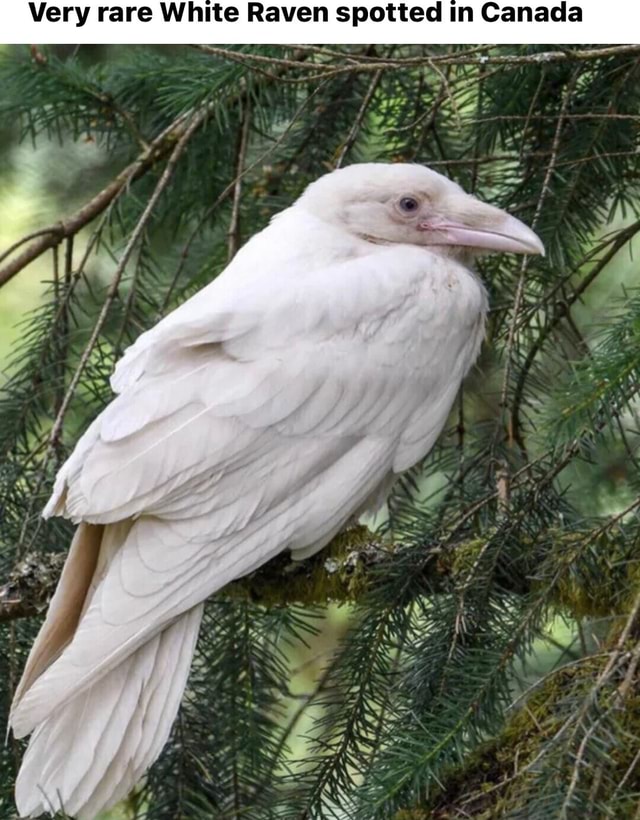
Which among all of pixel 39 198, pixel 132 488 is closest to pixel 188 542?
pixel 132 488

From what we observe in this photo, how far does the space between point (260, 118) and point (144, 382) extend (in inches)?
35.9

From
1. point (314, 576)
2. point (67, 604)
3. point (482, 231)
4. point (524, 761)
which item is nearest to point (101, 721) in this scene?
point (67, 604)

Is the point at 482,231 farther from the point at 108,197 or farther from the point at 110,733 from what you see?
the point at 110,733

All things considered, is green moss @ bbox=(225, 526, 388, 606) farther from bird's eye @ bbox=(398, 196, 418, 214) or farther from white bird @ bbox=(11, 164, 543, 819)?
bird's eye @ bbox=(398, 196, 418, 214)

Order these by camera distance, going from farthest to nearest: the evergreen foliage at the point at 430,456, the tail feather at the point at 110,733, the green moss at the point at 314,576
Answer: the green moss at the point at 314,576
the tail feather at the point at 110,733
the evergreen foliage at the point at 430,456

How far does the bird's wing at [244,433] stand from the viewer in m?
2.91

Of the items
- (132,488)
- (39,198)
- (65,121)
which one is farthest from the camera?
(39,198)

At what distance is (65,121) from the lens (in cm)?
395

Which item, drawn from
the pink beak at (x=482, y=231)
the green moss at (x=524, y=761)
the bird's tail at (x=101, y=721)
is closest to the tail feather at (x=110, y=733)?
the bird's tail at (x=101, y=721)

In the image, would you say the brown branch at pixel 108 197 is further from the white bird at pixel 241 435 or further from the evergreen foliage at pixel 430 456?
the white bird at pixel 241 435

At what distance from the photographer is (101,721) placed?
2.90 meters

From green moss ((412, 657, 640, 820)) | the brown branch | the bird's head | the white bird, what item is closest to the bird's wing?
the white bird

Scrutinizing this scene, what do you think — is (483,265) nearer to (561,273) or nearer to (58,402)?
(561,273)

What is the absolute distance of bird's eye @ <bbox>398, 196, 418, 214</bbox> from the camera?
11.8 feet
